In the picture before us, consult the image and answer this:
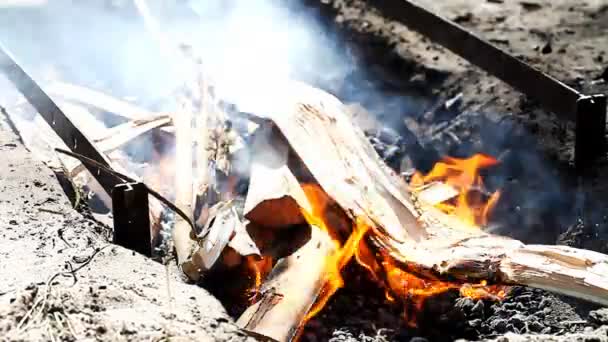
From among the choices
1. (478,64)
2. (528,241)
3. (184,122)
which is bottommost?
(528,241)

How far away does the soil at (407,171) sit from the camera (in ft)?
12.4

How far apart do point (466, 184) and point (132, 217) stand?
107 inches

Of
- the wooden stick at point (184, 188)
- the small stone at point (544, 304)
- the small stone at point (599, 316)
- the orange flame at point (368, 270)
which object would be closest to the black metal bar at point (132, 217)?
the wooden stick at point (184, 188)

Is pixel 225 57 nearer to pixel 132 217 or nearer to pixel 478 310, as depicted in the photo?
pixel 132 217

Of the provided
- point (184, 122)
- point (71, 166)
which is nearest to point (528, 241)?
point (184, 122)

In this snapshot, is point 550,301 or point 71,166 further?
point 71,166

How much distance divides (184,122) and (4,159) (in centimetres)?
135

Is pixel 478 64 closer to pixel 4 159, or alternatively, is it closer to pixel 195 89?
pixel 195 89

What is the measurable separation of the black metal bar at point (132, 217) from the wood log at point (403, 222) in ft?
3.59

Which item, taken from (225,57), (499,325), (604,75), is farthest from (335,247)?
(225,57)

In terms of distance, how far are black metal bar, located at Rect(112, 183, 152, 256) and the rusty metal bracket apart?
307cm

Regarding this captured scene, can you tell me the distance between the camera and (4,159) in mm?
5621

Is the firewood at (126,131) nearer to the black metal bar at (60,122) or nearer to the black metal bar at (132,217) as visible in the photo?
the black metal bar at (60,122)

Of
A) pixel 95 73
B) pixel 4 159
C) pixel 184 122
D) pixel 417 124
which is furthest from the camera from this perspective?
pixel 95 73
